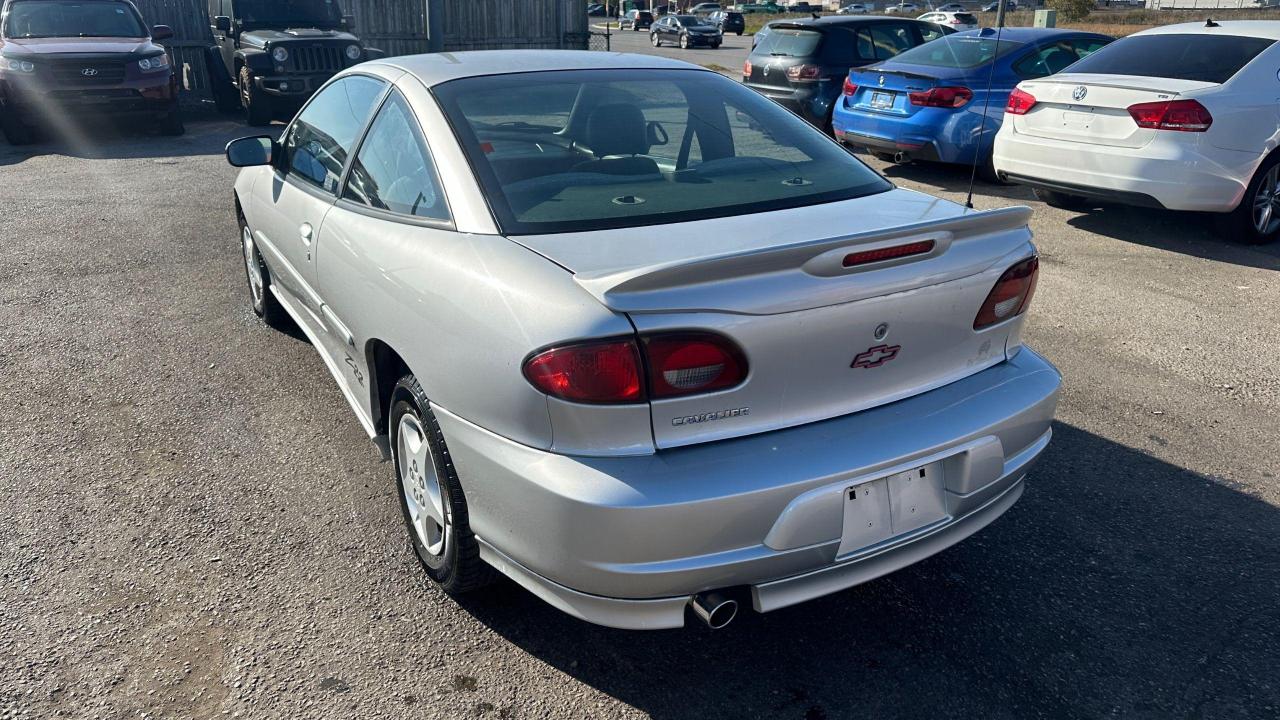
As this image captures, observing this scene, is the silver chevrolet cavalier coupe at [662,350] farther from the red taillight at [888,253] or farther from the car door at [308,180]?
the car door at [308,180]

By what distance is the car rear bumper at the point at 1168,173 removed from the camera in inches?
259

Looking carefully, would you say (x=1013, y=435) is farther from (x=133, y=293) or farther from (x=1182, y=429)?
(x=133, y=293)

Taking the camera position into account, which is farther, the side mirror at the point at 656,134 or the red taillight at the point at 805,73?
the red taillight at the point at 805,73

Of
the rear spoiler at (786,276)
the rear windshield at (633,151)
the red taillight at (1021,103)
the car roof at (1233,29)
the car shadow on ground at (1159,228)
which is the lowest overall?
the car shadow on ground at (1159,228)

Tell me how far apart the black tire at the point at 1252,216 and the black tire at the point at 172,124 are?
40.7 feet

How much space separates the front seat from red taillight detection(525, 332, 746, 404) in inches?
37.9

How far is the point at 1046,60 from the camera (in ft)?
30.5

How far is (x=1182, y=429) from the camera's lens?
4.16 metres

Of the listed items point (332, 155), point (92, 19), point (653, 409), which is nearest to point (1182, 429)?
point (653, 409)

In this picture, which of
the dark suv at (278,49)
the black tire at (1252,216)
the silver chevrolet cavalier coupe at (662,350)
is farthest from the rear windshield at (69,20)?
the black tire at (1252,216)

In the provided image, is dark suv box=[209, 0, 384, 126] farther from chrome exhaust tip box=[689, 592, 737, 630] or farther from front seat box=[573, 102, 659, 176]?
chrome exhaust tip box=[689, 592, 737, 630]

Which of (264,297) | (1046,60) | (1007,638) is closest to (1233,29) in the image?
(1046,60)

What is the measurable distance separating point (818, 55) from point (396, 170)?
891cm

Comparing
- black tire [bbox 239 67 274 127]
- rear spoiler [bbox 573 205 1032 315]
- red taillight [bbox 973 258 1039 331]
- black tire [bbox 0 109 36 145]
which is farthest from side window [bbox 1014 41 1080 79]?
black tire [bbox 0 109 36 145]
